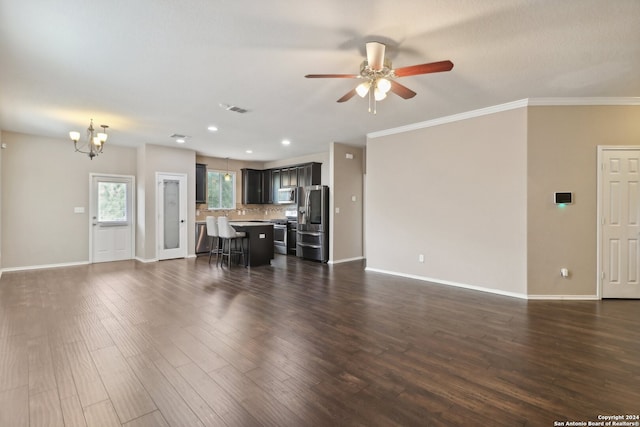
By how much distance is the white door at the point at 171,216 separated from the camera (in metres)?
7.26

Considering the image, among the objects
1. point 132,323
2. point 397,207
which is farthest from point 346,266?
point 132,323

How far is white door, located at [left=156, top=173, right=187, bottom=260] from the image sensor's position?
23.8ft

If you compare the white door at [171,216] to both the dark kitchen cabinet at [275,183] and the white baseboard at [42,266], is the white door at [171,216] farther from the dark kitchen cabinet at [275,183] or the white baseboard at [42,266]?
the dark kitchen cabinet at [275,183]

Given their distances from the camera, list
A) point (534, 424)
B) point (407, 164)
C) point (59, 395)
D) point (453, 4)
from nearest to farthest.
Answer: point (534, 424) < point (59, 395) < point (453, 4) < point (407, 164)

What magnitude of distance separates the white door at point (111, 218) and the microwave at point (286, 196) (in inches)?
147

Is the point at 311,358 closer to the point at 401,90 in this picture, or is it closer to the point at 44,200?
the point at 401,90

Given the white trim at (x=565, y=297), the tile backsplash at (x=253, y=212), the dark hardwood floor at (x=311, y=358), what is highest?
the tile backsplash at (x=253, y=212)

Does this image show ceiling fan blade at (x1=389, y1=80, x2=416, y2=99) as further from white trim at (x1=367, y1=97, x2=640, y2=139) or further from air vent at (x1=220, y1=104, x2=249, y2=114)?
air vent at (x1=220, y1=104, x2=249, y2=114)

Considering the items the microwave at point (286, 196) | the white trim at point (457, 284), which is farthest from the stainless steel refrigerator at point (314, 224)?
the white trim at point (457, 284)

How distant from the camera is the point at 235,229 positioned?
661cm

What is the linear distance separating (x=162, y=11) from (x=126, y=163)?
612 cm

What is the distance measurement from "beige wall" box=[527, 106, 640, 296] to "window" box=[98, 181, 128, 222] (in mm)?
8280

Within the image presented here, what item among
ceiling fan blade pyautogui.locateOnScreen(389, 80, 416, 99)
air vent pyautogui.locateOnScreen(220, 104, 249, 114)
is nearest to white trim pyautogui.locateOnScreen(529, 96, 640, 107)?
ceiling fan blade pyautogui.locateOnScreen(389, 80, 416, 99)

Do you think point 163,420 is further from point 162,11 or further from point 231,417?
point 162,11
